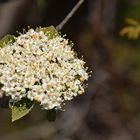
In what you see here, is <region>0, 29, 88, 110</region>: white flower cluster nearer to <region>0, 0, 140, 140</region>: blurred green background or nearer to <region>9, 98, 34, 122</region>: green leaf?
<region>9, 98, 34, 122</region>: green leaf

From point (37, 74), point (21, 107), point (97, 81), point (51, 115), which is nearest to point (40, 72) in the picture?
point (37, 74)

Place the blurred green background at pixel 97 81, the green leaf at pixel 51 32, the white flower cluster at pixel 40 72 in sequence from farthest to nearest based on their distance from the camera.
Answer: the blurred green background at pixel 97 81 → the green leaf at pixel 51 32 → the white flower cluster at pixel 40 72

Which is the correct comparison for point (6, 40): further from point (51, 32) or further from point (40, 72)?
point (40, 72)

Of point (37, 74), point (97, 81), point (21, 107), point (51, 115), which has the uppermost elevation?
point (37, 74)

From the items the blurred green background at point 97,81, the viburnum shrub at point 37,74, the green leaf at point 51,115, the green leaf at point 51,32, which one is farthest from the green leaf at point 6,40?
the blurred green background at point 97,81

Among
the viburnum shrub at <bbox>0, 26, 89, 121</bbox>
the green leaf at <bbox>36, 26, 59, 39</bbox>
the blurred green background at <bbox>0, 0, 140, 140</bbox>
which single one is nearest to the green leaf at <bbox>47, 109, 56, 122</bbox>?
the viburnum shrub at <bbox>0, 26, 89, 121</bbox>

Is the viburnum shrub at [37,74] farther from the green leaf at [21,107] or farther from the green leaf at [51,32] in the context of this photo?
the green leaf at [51,32]

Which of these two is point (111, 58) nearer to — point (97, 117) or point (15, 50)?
point (97, 117)
